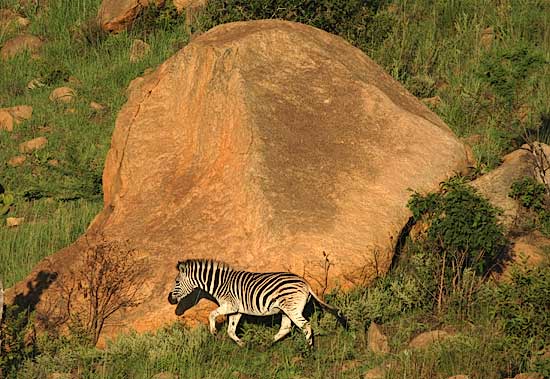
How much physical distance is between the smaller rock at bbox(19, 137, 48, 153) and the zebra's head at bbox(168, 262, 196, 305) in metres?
5.98

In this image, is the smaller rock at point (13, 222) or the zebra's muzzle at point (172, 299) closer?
the zebra's muzzle at point (172, 299)

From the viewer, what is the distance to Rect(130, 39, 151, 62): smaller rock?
17.8m

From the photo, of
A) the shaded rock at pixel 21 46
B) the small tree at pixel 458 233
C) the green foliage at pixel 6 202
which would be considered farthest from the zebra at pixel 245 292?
the shaded rock at pixel 21 46

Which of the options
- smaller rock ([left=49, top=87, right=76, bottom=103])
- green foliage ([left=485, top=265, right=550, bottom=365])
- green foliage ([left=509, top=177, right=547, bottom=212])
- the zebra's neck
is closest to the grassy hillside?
green foliage ([left=485, top=265, right=550, bottom=365])

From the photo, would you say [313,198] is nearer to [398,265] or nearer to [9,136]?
[398,265]

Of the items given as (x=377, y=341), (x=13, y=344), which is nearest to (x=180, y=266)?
(x=13, y=344)

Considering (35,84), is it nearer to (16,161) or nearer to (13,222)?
(16,161)

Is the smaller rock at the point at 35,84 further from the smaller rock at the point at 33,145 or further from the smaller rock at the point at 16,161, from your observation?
the smaller rock at the point at 16,161

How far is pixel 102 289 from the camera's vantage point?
1095cm

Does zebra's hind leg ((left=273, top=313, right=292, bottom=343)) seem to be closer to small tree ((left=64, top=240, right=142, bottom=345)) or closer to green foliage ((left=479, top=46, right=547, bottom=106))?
small tree ((left=64, top=240, right=142, bottom=345))

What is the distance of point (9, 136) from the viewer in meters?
16.5

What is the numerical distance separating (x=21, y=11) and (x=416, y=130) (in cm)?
1030

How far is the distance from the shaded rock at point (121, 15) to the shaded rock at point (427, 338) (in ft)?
33.1

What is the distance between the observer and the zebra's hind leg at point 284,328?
10.2m
